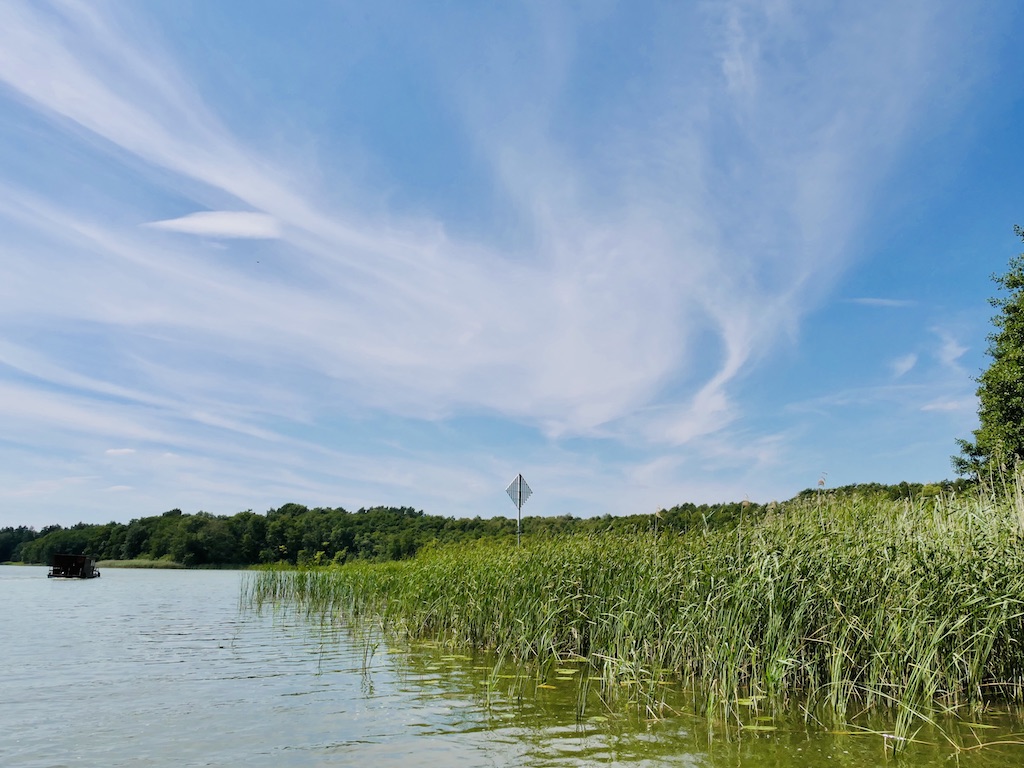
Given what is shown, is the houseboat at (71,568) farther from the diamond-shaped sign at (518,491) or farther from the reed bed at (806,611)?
the reed bed at (806,611)

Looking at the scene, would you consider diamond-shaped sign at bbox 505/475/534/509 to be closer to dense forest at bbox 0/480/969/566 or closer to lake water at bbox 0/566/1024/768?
lake water at bbox 0/566/1024/768

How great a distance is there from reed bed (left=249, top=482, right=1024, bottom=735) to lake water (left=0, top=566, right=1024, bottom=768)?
0.50 m

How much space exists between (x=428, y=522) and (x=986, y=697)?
39755 millimetres

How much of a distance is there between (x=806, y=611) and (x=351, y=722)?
495 cm

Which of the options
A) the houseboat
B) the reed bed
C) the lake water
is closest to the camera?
the lake water

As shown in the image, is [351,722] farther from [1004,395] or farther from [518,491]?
[1004,395]

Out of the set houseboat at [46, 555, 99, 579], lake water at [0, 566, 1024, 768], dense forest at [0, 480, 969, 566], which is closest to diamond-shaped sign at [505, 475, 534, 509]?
lake water at [0, 566, 1024, 768]

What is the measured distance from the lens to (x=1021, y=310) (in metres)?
21.2

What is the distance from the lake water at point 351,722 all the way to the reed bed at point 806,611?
500 mm

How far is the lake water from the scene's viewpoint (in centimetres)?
548

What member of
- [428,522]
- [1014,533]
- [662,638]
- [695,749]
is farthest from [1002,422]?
[428,522]

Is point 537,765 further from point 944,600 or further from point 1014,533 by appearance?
point 1014,533

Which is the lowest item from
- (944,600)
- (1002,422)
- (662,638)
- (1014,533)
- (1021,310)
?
(662,638)

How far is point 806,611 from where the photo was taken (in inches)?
279
